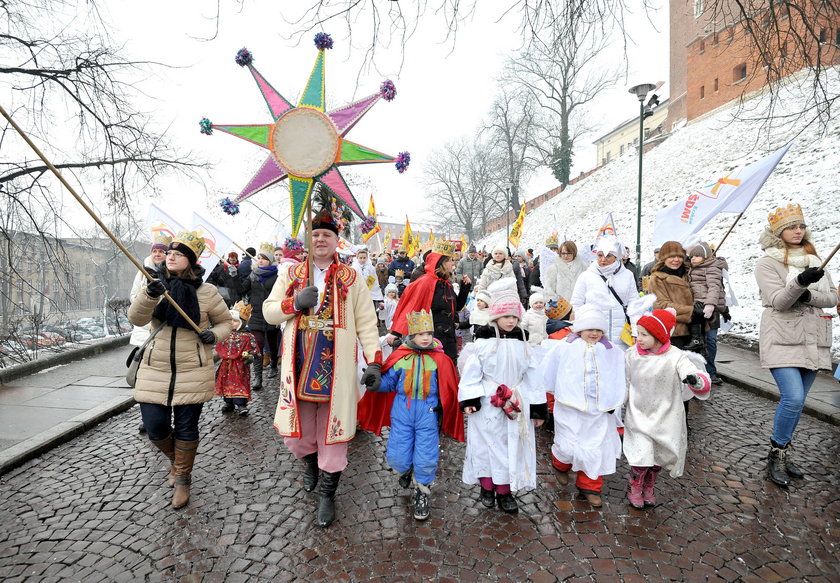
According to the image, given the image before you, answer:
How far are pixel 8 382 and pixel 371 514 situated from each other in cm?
681

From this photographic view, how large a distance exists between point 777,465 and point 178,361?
194 inches

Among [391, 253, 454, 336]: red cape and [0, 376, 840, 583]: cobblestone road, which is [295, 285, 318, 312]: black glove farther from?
[391, 253, 454, 336]: red cape

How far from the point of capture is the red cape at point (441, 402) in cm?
344

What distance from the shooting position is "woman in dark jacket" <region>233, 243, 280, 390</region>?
6574 mm

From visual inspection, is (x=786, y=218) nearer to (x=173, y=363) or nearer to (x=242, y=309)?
(x=173, y=363)

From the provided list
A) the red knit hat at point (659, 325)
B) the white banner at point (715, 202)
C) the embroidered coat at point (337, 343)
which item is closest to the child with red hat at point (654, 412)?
the red knit hat at point (659, 325)

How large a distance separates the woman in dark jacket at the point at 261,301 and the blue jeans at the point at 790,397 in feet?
19.4

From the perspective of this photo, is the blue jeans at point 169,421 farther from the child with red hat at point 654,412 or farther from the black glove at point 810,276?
the black glove at point 810,276

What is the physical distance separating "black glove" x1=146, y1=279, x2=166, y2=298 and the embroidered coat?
0.69 metres

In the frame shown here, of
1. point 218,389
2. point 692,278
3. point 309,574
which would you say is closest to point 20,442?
point 218,389

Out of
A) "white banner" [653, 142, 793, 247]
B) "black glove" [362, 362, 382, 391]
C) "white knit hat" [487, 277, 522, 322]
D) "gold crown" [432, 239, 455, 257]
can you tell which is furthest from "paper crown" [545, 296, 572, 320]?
"black glove" [362, 362, 382, 391]

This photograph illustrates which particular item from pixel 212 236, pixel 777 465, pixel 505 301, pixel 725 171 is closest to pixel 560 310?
pixel 777 465

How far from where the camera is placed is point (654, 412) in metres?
3.37

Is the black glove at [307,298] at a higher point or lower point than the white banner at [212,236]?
lower
